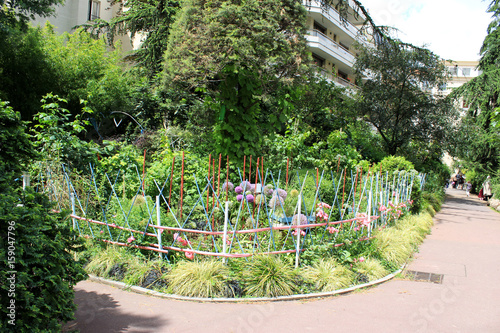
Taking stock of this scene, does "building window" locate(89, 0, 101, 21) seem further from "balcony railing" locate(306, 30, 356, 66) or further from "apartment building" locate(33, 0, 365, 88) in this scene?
"balcony railing" locate(306, 30, 356, 66)

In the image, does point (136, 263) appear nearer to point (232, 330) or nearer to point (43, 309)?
point (232, 330)

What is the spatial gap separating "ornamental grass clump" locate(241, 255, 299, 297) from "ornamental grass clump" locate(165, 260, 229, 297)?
11.8 inches

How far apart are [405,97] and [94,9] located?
689 inches


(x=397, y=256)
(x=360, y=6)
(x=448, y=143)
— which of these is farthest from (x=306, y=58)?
(x=448, y=143)

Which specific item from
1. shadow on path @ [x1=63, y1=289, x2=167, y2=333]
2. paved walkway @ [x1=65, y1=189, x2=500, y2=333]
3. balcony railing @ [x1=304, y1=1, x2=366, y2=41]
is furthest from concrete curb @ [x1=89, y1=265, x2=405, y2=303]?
balcony railing @ [x1=304, y1=1, x2=366, y2=41]

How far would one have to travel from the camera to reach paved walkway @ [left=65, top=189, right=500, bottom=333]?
12.5 feet

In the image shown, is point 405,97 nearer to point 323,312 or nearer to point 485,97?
point 485,97

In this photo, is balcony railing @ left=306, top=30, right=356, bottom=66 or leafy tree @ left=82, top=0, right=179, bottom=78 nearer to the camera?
leafy tree @ left=82, top=0, right=179, bottom=78

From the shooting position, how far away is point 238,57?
290 inches

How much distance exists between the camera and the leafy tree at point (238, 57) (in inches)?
296

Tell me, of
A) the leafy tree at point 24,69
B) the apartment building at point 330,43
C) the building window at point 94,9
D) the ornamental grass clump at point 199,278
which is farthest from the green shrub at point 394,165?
the building window at point 94,9

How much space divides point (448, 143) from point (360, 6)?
34.8 feet

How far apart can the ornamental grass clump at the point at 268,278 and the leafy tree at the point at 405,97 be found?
13356mm

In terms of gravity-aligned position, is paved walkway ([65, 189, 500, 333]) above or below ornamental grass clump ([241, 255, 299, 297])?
below
